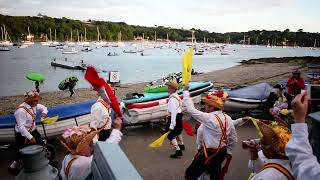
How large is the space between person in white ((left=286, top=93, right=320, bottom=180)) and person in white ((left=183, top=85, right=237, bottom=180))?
2.75 meters

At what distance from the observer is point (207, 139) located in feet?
17.7

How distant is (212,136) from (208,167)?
540 millimetres

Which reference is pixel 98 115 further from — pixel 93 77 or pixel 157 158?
pixel 93 77

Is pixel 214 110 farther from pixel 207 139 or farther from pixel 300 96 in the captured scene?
pixel 300 96

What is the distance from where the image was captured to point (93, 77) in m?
4.18

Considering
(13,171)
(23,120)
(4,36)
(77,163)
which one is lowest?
(13,171)

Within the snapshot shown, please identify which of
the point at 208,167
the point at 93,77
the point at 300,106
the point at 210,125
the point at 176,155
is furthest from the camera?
the point at 176,155

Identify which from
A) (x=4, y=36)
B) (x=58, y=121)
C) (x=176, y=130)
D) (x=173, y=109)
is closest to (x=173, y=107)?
(x=173, y=109)

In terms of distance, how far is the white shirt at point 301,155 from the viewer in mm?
2383

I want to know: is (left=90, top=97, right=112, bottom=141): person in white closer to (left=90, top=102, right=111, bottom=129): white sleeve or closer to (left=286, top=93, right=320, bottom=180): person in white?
→ (left=90, top=102, right=111, bottom=129): white sleeve

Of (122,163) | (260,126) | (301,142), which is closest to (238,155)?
(260,126)

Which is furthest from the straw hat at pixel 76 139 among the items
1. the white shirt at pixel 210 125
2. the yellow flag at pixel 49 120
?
the yellow flag at pixel 49 120

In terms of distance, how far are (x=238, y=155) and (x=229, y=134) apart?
3.24 metres

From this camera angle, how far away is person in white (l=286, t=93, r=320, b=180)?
2373 mm
